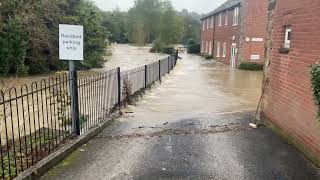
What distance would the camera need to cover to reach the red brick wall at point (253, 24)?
30.1 metres

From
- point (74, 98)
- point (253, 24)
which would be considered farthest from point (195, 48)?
point (74, 98)

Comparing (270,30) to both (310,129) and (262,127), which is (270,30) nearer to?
(262,127)

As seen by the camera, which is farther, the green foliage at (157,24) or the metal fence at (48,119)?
the green foliage at (157,24)

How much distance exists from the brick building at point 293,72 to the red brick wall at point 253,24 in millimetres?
21973

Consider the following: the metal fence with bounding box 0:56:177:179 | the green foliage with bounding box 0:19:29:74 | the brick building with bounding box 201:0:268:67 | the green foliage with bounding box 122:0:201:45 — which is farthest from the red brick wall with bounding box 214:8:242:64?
the green foliage with bounding box 122:0:201:45

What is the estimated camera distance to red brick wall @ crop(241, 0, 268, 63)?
3008cm

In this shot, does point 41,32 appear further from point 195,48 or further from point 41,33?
point 195,48

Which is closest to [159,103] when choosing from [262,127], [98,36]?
[262,127]

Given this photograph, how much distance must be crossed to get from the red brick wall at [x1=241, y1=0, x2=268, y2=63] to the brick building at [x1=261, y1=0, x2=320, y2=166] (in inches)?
865

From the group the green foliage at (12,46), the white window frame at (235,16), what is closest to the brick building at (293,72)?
the green foliage at (12,46)

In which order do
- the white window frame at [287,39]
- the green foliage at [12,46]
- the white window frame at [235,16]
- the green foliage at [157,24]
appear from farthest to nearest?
the green foliage at [157,24]
the white window frame at [235,16]
the green foliage at [12,46]
the white window frame at [287,39]

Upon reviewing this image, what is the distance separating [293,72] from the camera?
7297mm

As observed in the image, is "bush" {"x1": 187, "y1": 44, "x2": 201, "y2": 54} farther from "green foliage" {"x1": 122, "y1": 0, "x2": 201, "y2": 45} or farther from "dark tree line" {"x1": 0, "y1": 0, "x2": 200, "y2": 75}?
"dark tree line" {"x1": 0, "y1": 0, "x2": 200, "y2": 75}

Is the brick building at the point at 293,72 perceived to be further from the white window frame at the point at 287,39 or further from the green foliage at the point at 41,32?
the green foliage at the point at 41,32
